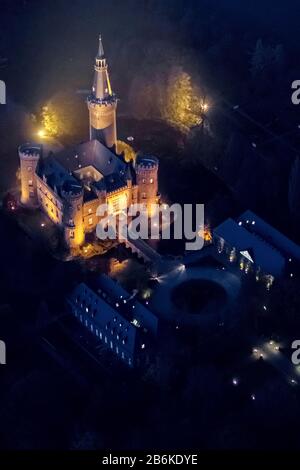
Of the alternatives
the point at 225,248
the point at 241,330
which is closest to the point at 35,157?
the point at 225,248

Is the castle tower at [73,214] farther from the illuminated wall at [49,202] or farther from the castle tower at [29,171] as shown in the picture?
the castle tower at [29,171]

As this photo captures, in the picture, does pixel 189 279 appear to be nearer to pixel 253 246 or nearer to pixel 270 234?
pixel 253 246

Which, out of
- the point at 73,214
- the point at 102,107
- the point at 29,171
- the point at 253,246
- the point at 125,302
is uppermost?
the point at 102,107

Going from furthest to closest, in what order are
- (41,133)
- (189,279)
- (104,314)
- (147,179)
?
(41,133)
(147,179)
(189,279)
(104,314)

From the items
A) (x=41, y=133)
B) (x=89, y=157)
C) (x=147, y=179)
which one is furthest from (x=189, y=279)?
(x=41, y=133)

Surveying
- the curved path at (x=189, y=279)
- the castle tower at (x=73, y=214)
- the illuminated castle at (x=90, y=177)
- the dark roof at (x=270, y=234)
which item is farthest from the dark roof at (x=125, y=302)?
the dark roof at (x=270, y=234)

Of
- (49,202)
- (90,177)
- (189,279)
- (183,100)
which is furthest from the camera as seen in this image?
(183,100)

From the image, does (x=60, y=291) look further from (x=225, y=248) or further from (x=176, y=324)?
(x=225, y=248)
